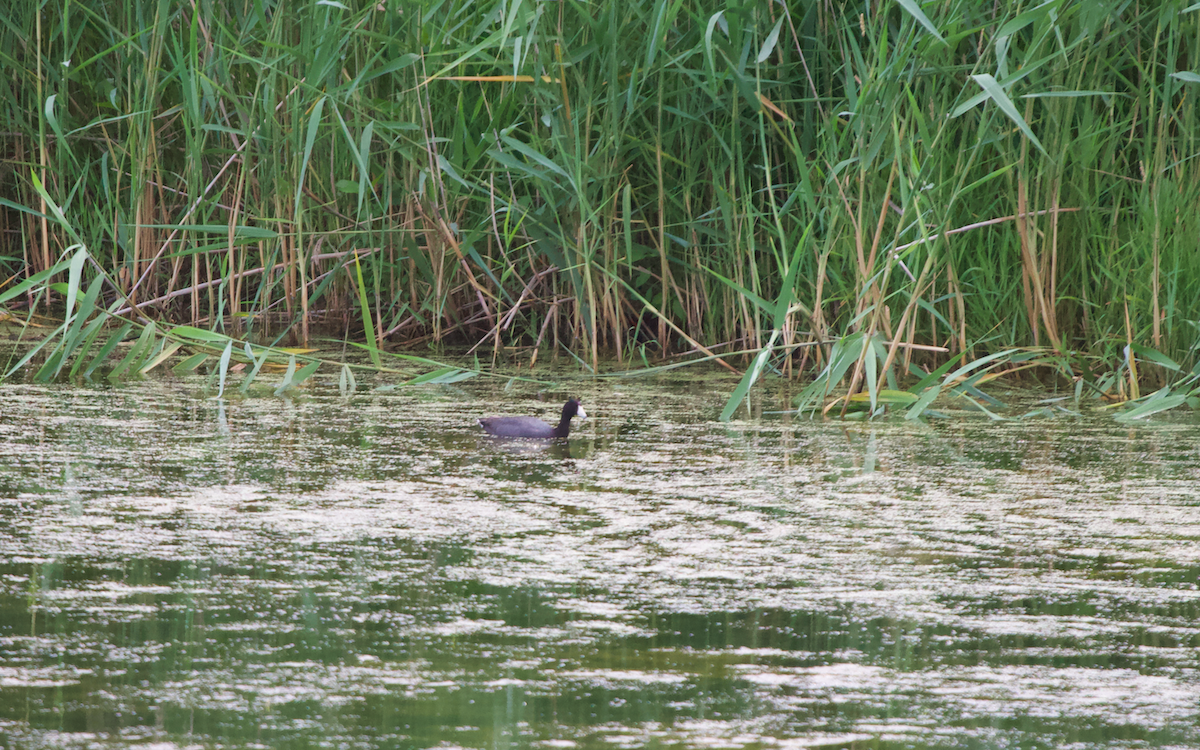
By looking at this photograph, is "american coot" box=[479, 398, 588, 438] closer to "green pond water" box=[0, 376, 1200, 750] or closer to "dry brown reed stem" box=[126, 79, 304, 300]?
"green pond water" box=[0, 376, 1200, 750]

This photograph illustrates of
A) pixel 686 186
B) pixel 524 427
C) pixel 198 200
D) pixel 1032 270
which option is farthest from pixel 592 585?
pixel 198 200

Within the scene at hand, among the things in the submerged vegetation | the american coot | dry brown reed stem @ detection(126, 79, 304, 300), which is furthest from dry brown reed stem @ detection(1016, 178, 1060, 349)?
dry brown reed stem @ detection(126, 79, 304, 300)

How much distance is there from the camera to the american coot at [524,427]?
12.7 feet

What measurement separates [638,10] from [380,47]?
1.16m

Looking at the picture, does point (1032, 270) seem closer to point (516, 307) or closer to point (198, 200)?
point (516, 307)

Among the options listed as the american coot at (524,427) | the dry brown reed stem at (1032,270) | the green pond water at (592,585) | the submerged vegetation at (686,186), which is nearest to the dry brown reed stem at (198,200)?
the submerged vegetation at (686,186)

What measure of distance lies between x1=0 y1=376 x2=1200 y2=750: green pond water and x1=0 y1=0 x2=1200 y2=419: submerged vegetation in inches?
24.0

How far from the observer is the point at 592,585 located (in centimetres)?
249

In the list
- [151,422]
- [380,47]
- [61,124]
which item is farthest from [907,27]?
[61,124]

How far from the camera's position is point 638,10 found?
14.8 ft

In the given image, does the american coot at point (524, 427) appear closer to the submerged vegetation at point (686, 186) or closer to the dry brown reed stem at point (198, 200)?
the submerged vegetation at point (686, 186)

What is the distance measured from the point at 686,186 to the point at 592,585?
2701mm

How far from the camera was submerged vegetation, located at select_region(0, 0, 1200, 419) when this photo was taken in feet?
14.3

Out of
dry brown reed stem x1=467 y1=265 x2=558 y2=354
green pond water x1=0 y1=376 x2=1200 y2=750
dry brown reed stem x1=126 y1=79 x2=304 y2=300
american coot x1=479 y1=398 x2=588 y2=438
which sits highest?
dry brown reed stem x1=126 y1=79 x2=304 y2=300
